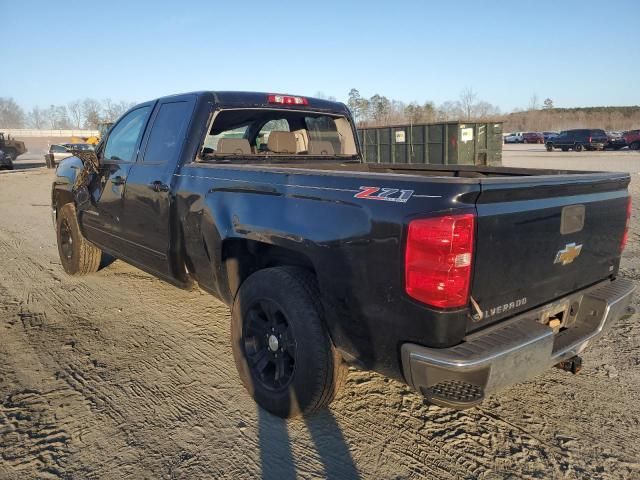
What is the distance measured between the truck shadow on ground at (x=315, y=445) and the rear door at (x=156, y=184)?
164cm

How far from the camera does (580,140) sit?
1453 inches

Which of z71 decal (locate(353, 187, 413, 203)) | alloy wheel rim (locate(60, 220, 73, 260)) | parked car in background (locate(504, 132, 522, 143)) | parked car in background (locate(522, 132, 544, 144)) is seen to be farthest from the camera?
parked car in background (locate(504, 132, 522, 143))

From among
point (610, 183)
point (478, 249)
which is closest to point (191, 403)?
point (478, 249)

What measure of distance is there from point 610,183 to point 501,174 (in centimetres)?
95

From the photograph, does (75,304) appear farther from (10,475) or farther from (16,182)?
(16,182)

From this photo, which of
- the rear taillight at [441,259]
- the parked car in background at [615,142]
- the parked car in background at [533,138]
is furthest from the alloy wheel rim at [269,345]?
the parked car in background at [533,138]

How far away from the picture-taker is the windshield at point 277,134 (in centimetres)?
397

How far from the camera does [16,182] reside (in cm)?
1944

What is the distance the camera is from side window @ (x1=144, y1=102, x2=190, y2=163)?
3.82 meters

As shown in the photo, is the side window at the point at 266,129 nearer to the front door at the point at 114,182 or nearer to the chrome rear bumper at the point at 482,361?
the front door at the point at 114,182

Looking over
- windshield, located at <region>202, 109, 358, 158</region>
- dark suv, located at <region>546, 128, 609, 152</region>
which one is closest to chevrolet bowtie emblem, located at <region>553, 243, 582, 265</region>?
windshield, located at <region>202, 109, 358, 158</region>

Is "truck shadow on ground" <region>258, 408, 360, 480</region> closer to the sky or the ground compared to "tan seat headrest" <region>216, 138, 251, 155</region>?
closer to the ground

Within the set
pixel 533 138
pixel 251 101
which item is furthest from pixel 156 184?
pixel 533 138

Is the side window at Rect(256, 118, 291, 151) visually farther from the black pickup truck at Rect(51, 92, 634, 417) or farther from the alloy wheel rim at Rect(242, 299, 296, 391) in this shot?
the alloy wheel rim at Rect(242, 299, 296, 391)
